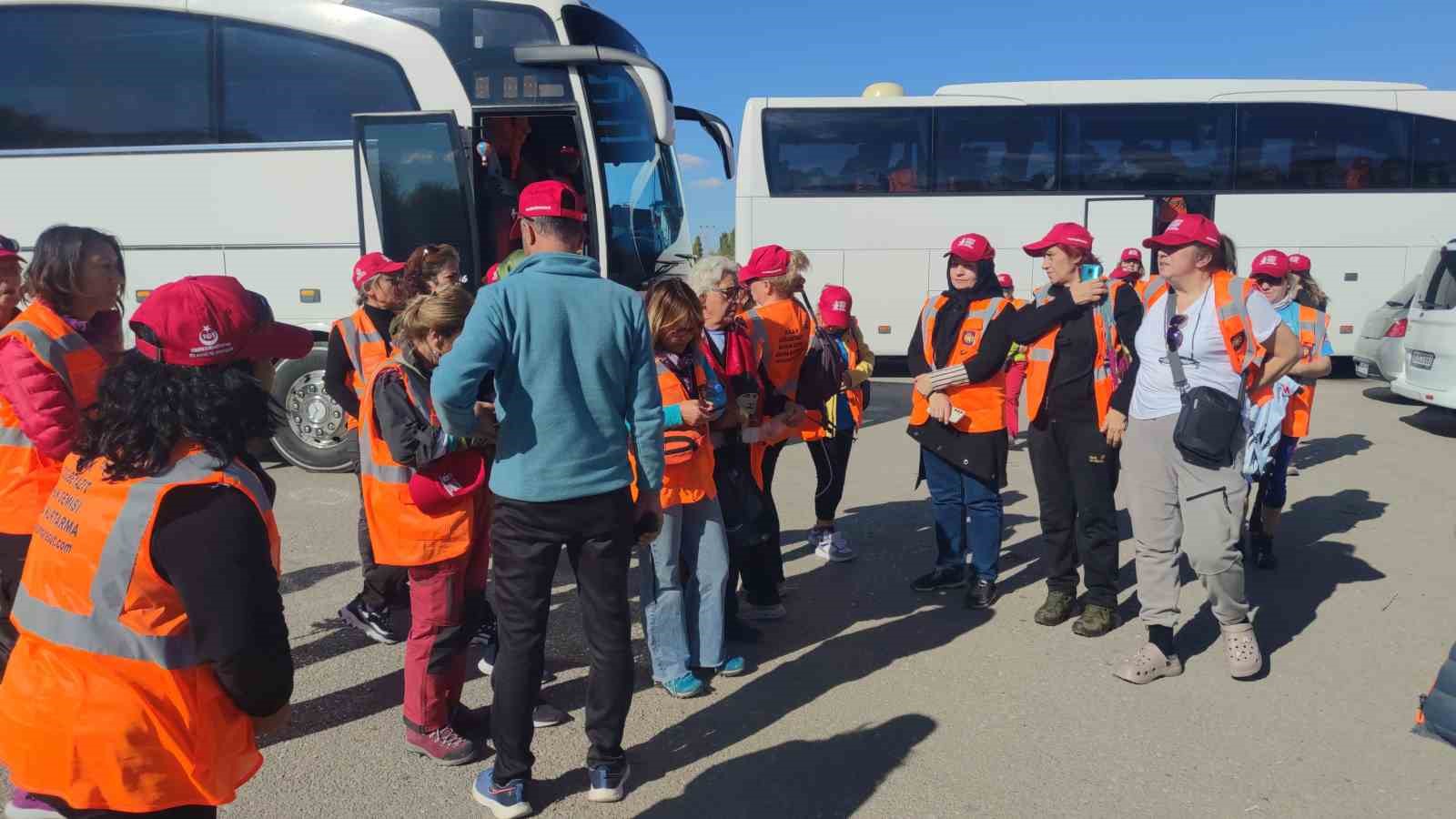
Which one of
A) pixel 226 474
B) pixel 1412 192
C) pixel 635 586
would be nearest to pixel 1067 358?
pixel 635 586

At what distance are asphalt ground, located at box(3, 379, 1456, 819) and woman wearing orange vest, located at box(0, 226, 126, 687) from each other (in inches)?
44.9

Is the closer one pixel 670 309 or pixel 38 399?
pixel 38 399

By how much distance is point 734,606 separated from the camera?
448cm

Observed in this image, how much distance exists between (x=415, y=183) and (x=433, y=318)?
16.6ft

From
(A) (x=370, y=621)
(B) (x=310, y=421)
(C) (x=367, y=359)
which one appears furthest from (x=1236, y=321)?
(B) (x=310, y=421)

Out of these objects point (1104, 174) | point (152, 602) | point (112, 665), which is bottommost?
point (112, 665)

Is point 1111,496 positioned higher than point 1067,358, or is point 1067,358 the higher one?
point 1067,358

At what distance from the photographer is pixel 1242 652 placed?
13.2ft

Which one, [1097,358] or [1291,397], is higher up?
[1097,358]

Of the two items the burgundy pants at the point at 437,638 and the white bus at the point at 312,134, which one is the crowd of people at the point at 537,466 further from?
the white bus at the point at 312,134

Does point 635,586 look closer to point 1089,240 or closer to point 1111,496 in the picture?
point 1111,496

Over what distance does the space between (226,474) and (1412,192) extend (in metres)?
16.1

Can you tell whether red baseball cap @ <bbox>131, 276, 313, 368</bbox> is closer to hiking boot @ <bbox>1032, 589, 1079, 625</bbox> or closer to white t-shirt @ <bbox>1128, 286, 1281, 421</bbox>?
white t-shirt @ <bbox>1128, 286, 1281, 421</bbox>

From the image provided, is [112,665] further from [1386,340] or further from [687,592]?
[1386,340]
